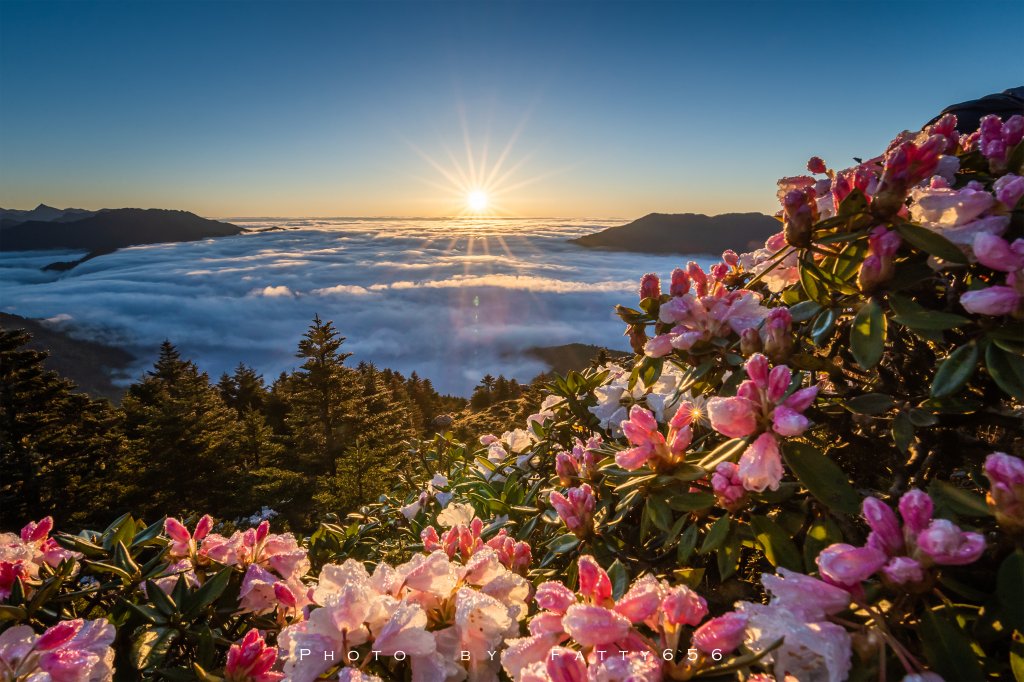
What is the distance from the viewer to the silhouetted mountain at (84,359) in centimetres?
11150

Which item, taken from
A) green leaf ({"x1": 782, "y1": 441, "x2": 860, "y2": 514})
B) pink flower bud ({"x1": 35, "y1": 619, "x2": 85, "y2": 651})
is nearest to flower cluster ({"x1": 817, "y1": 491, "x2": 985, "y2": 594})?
green leaf ({"x1": 782, "y1": 441, "x2": 860, "y2": 514})

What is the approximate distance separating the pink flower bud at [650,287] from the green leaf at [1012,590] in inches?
43.4

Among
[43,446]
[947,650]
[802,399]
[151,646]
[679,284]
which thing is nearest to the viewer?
[947,650]

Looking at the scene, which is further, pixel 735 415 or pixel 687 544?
pixel 687 544

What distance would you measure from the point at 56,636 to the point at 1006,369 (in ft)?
6.40

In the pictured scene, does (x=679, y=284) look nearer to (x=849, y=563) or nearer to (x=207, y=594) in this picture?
(x=849, y=563)

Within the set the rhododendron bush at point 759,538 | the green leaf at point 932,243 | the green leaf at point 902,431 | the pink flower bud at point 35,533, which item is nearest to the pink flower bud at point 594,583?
the rhododendron bush at point 759,538

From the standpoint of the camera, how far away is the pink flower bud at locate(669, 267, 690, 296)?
1592 mm

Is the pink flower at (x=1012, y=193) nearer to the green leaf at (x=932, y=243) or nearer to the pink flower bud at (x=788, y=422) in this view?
the green leaf at (x=932, y=243)

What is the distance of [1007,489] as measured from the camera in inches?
28.1

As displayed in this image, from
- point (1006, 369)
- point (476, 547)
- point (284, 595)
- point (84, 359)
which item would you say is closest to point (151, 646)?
point (284, 595)

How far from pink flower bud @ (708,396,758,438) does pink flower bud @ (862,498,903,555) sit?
229 millimetres

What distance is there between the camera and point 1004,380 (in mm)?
840

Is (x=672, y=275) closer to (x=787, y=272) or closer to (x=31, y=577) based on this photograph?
(x=787, y=272)
